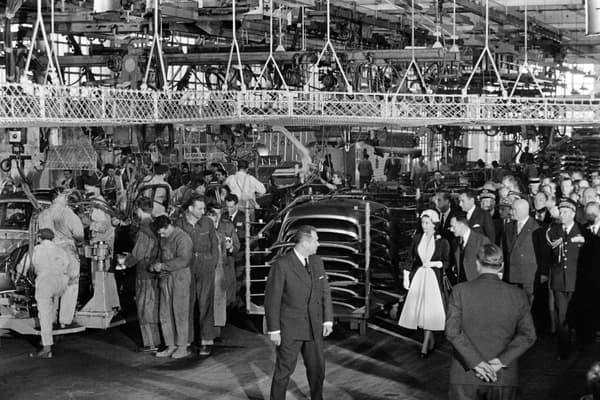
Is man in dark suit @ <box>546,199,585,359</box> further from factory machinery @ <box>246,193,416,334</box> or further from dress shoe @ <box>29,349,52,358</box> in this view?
dress shoe @ <box>29,349,52,358</box>

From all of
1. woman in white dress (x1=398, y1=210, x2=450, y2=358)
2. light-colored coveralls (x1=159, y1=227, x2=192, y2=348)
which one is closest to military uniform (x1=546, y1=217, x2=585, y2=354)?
woman in white dress (x1=398, y1=210, x2=450, y2=358)

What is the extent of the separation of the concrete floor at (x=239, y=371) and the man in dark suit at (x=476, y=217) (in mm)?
1526

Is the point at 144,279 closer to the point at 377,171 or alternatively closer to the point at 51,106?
the point at 51,106

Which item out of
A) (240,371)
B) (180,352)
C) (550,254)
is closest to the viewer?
(240,371)

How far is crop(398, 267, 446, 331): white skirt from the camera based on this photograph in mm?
13602

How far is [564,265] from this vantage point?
1380 cm

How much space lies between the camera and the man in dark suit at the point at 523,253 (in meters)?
14.3

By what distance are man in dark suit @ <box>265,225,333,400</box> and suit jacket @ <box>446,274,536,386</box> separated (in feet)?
8.85

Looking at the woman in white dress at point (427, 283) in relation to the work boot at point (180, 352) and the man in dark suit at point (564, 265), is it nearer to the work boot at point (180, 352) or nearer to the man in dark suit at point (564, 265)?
the man in dark suit at point (564, 265)

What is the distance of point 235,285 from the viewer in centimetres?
1591

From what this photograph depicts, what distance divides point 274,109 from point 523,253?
545 cm

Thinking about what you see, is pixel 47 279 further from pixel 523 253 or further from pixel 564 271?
pixel 564 271

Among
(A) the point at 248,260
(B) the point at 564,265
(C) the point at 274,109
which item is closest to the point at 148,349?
(A) the point at 248,260

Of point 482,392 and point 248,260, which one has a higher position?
point 248,260
